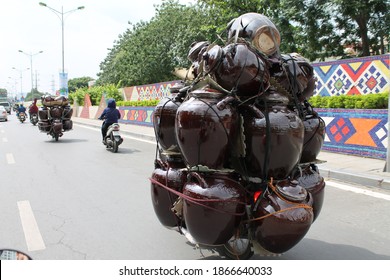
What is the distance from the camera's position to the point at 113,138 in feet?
37.7

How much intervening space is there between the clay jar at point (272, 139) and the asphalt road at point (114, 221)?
108 centimetres

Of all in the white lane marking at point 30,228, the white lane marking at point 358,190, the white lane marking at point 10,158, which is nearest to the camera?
the white lane marking at point 30,228

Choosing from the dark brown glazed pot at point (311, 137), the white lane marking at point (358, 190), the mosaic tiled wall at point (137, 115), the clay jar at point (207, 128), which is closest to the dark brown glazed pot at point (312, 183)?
the dark brown glazed pot at point (311, 137)

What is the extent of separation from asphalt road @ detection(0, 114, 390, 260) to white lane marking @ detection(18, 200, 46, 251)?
0.4 inches

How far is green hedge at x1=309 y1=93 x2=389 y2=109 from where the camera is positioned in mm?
8820

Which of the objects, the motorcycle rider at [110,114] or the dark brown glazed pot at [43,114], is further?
the dark brown glazed pot at [43,114]

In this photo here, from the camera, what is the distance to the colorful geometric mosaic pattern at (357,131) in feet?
28.3

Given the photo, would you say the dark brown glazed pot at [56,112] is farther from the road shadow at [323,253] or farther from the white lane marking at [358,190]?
the road shadow at [323,253]

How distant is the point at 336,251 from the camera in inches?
155

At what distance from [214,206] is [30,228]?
109 inches

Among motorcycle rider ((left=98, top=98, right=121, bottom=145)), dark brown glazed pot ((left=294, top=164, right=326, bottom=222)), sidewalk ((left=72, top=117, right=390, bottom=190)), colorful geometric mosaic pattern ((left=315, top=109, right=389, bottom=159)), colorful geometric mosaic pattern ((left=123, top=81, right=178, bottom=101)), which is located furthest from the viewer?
colorful geometric mosaic pattern ((left=123, top=81, right=178, bottom=101))

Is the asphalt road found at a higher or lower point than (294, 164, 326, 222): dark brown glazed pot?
lower

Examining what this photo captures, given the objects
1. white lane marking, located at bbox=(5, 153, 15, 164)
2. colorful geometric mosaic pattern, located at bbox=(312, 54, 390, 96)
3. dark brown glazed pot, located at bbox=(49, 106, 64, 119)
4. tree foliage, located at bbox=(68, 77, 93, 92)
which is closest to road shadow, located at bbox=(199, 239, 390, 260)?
colorful geometric mosaic pattern, located at bbox=(312, 54, 390, 96)

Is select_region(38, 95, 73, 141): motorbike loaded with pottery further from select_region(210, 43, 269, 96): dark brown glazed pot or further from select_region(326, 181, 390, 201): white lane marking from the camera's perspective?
select_region(210, 43, 269, 96): dark brown glazed pot
